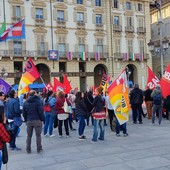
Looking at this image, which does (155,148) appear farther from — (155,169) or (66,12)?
(66,12)

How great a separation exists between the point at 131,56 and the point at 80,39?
8344 mm

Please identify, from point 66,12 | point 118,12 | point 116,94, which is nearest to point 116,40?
point 118,12

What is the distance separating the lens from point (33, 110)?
7.86 m

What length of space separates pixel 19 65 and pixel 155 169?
34.2 metres

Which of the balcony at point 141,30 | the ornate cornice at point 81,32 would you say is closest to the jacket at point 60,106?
the ornate cornice at point 81,32

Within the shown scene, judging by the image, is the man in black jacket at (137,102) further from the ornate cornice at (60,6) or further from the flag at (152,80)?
the ornate cornice at (60,6)

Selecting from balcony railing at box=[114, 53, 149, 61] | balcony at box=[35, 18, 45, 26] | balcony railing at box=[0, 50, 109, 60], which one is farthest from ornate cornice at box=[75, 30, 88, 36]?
balcony railing at box=[114, 53, 149, 61]

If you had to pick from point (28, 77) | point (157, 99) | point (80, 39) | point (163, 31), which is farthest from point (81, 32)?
point (157, 99)

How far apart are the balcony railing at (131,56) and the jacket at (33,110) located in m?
35.3

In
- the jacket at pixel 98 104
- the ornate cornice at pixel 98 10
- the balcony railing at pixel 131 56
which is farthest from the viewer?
the balcony railing at pixel 131 56

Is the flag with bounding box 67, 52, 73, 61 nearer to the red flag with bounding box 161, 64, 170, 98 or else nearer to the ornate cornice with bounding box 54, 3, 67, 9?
the ornate cornice with bounding box 54, 3, 67, 9

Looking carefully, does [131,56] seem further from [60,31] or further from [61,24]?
[61,24]

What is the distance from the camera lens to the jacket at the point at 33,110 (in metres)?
7.86

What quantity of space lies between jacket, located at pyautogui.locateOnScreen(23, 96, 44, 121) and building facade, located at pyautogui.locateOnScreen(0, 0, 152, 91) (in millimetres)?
28565
